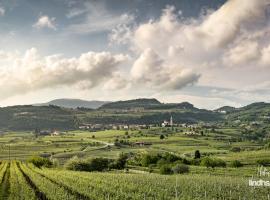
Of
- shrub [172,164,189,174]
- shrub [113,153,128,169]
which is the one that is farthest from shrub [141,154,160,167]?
shrub [172,164,189,174]

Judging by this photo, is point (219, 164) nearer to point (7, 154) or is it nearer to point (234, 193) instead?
point (234, 193)

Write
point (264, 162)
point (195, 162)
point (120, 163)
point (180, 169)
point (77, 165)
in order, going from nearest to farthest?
point (180, 169), point (77, 165), point (264, 162), point (120, 163), point (195, 162)

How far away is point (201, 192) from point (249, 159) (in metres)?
89.7

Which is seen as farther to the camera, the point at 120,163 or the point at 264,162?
the point at 120,163

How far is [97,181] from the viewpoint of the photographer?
2726 inches

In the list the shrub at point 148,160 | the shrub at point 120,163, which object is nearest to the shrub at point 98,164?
the shrub at point 120,163

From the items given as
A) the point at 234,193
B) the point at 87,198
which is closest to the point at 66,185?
the point at 87,198

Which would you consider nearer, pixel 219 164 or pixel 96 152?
pixel 219 164

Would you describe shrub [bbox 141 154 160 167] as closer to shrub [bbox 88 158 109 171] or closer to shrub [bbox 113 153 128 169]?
shrub [bbox 113 153 128 169]

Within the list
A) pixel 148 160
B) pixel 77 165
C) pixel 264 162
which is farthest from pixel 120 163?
pixel 264 162

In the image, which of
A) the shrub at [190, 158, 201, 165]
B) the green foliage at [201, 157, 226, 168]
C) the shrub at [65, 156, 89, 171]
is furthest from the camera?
the shrub at [190, 158, 201, 165]

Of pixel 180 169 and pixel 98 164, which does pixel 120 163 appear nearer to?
pixel 98 164

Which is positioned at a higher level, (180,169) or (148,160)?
(180,169)

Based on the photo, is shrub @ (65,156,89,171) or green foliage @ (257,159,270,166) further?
green foliage @ (257,159,270,166)
